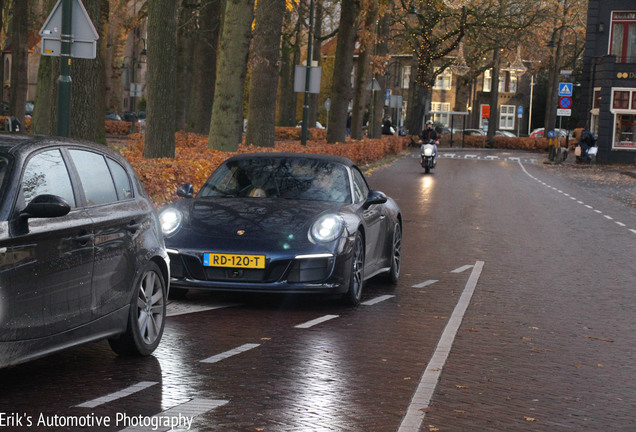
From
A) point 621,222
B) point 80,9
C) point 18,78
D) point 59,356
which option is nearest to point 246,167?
point 80,9

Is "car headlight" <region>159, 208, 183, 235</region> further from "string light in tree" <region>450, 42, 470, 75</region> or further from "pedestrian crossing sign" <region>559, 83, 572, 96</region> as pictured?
"string light in tree" <region>450, 42, 470, 75</region>

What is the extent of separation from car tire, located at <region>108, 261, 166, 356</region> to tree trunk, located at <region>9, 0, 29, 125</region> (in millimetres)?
32038

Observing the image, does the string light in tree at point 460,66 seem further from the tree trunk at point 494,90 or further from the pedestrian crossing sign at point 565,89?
the pedestrian crossing sign at point 565,89

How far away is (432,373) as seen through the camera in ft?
24.1

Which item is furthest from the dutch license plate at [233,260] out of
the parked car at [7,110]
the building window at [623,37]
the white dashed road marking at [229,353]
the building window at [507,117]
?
the building window at [507,117]

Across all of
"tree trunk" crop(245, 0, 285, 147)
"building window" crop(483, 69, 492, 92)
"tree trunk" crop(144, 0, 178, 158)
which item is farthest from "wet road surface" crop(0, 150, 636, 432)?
"building window" crop(483, 69, 492, 92)

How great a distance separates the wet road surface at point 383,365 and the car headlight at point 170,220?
70 centimetres

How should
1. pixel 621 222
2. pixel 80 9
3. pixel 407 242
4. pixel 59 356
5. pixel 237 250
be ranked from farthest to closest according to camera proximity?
1. pixel 621 222
2. pixel 407 242
3. pixel 80 9
4. pixel 237 250
5. pixel 59 356

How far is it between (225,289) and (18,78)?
33.6m

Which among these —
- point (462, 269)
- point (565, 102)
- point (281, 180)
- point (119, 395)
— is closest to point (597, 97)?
point (565, 102)

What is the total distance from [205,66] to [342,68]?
18.7 feet

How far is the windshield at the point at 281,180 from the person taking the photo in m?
11.1

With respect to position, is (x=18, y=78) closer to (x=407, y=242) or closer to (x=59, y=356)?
(x=407, y=242)

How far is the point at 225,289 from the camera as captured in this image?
9.81m
